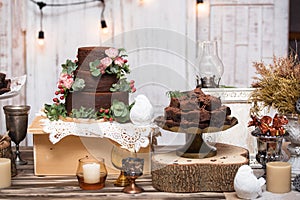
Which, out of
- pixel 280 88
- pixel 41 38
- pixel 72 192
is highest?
pixel 41 38

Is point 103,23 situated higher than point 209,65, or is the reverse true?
point 103,23

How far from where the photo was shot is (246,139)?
2025 mm

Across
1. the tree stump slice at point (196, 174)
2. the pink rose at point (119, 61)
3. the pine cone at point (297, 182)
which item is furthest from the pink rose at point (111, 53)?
the pine cone at point (297, 182)

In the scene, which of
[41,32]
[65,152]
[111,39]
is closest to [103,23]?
[111,39]

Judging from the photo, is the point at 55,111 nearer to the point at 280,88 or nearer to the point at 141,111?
the point at 141,111

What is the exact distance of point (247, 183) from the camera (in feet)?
5.21

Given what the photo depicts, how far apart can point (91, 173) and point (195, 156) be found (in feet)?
1.17

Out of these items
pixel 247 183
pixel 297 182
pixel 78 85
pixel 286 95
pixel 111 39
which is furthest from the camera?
pixel 111 39

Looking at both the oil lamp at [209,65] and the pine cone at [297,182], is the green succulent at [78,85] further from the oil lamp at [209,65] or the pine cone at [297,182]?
the pine cone at [297,182]

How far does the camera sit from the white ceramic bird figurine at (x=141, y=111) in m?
1.85

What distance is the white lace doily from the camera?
187cm

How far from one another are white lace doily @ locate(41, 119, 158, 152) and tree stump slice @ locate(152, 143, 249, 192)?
177 millimetres

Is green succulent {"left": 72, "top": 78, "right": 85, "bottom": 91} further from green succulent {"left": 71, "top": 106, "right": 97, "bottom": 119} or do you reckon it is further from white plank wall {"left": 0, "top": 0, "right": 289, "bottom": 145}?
white plank wall {"left": 0, "top": 0, "right": 289, "bottom": 145}

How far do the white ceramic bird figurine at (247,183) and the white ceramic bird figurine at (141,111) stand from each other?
1.37ft
